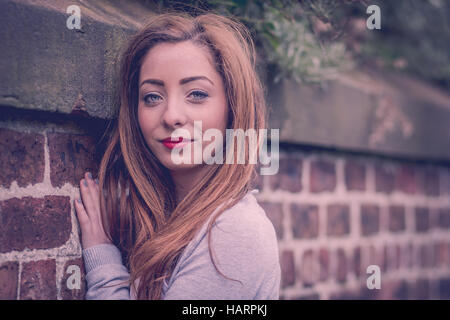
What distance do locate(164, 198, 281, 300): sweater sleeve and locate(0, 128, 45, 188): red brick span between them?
471 mm

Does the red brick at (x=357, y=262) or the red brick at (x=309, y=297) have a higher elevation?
the red brick at (x=357, y=262)

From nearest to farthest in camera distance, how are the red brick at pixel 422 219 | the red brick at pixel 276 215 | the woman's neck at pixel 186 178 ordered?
1. the woman's neck at pixel 186 178
2. the red brick at pixel 276 215
3. the red brick at pixel 422 219

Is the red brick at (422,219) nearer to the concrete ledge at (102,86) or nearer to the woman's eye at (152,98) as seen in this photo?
the concrete ledge at (102,86)

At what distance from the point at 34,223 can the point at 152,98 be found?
0.47m

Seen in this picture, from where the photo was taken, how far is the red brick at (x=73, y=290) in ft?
4.65

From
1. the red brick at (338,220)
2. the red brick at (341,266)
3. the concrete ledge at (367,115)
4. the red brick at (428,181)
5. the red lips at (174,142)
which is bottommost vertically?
the red brick at (341,266)

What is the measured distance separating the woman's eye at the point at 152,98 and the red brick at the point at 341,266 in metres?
1.36

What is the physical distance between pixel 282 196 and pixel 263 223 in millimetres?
813

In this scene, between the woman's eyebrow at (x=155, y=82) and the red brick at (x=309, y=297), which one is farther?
the red brick at (x=309, y=297)

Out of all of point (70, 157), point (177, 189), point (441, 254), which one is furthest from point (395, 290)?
point (70, 157)

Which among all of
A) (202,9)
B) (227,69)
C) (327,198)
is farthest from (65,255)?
(327,198)

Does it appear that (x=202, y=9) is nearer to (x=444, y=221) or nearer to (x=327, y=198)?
(x=327, y=198)

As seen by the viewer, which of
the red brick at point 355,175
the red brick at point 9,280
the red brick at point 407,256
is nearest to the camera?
the red brick at point 9,280

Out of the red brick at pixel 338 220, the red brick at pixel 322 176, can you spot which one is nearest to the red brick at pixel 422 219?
the red brick at pixel 338 220
